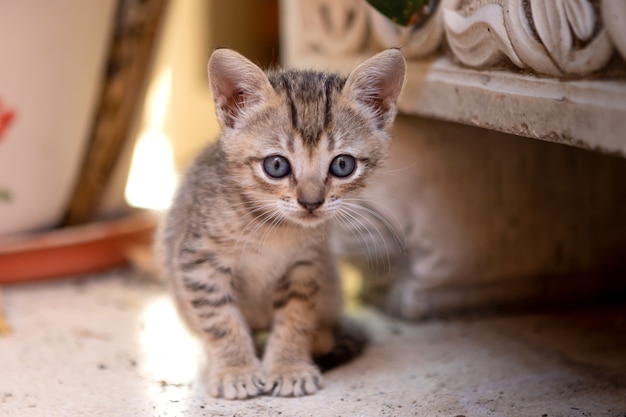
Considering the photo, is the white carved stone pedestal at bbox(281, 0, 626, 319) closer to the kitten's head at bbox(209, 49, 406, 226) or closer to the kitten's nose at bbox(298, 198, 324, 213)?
the kitten's head at bbox(209, 49, 406, 226)

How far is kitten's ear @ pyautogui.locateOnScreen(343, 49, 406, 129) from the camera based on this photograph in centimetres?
151

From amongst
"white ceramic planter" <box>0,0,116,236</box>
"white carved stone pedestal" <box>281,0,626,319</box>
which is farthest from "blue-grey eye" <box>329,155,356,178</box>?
"white ceramic planter" <box>0,0,116,236</box>

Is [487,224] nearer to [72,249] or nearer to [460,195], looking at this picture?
[460,195]

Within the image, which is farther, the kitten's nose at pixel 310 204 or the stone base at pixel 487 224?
the stone base at pixel 487 224

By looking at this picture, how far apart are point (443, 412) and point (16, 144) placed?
1.35 m

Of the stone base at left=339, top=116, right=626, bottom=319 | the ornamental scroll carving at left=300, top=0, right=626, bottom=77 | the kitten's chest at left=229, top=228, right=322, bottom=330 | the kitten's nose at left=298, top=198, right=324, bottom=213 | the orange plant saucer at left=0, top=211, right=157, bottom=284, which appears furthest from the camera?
the orange plant saucer at left=0, top=211, right=157, bottom=284

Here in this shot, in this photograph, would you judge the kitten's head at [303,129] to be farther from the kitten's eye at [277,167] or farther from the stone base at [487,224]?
the stone base at [487,224]

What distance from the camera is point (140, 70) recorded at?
7.31ft

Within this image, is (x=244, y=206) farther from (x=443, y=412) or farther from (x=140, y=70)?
(x=140, y=70)

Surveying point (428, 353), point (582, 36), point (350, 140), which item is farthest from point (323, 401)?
point (582, 36)

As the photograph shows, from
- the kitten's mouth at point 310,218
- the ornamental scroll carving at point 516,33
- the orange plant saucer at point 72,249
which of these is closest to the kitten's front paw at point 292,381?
the kitten's mouth at point 310,218

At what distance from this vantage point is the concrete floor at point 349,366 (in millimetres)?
1447

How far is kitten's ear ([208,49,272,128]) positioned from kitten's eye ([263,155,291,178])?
5.2 inches

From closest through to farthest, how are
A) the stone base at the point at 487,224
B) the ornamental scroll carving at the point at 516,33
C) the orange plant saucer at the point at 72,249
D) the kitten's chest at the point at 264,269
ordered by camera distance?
the ornamental scroll carving at the point at 516,33 < the kitten's chest at the point at 264,269 < the stone base at the point at 487,224 < the orange plant saucer at the point at 72,249
